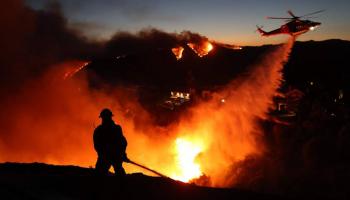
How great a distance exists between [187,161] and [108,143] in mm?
13896

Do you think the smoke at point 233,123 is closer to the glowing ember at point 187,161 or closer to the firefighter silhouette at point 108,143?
the glowing ember at point 187,161

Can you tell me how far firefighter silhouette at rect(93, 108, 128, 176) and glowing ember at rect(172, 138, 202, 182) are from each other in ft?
38.4

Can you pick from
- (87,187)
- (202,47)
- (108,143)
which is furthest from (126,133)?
(87,187)

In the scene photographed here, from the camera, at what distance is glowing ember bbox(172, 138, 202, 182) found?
20.9m

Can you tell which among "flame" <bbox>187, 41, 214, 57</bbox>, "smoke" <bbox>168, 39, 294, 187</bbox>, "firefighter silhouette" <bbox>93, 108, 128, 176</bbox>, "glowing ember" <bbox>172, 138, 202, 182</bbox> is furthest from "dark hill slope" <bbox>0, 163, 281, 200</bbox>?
"glowing ember" <bbox>172, 138, 202, 182</bbox>

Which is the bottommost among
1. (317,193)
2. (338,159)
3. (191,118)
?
(317,193)

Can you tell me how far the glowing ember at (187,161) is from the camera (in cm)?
2095

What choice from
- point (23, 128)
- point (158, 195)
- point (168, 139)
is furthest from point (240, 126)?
point (158, 195)

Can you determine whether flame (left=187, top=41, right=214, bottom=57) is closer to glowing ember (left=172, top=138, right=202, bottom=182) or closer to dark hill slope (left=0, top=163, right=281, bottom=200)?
dark hill slope (left=0, top=163, right=281, bottom=200)

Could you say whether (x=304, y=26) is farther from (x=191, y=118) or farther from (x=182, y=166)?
(x=182, y=166)

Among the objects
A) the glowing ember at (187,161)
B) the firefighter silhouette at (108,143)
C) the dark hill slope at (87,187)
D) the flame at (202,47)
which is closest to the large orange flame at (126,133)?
the glowing ember at (187,161)

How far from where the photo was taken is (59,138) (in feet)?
72.4

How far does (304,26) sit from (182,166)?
11.4 meters

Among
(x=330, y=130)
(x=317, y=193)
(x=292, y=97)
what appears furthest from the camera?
(x=292, y=97)
